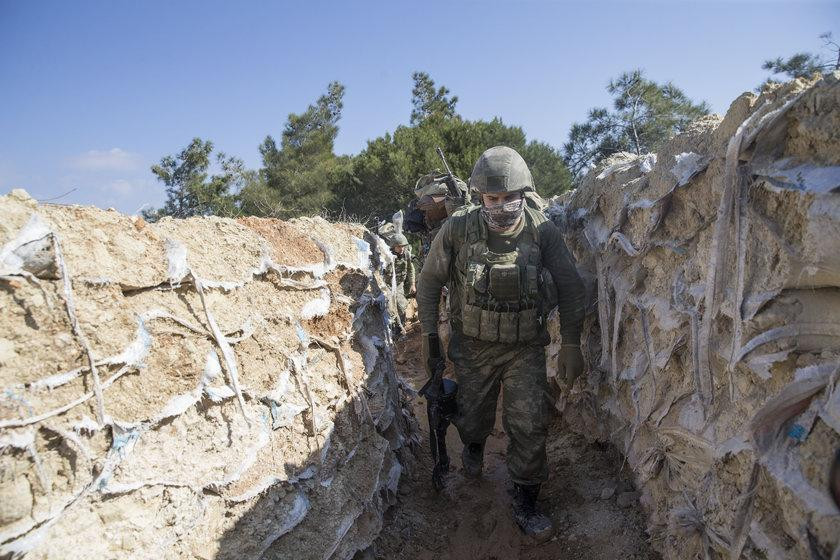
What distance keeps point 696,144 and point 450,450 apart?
117 inches

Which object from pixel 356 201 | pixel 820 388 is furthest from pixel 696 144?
pixel 356 201

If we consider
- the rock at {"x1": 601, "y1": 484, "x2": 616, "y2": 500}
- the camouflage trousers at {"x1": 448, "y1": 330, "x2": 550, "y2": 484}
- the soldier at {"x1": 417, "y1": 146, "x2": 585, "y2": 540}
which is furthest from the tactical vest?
the rock at {"x1": 601, "y1": 484, "x2": 616, "y2": 500}

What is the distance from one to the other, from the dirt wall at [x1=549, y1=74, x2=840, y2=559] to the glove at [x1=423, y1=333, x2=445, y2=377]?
1.13 m

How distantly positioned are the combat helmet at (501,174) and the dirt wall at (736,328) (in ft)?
2.02

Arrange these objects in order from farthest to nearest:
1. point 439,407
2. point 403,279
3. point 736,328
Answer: point 403,279 < point 439,407 < point 736,328

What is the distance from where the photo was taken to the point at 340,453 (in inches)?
114

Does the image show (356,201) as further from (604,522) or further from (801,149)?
(801,149)

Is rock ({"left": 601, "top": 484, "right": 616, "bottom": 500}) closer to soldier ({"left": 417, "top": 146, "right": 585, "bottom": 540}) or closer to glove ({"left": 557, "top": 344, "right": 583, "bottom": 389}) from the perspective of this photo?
soldier ({"left": 417, "top": 146, "right": 585, "bottom": 540})

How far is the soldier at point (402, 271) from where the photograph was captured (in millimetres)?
7898

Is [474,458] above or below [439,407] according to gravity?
below

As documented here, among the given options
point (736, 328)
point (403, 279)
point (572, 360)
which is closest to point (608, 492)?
point (572, 360)

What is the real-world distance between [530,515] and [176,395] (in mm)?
2192

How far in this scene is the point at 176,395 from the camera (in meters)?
2.12

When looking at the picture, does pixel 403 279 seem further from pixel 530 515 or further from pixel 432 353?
pixel 530 515
